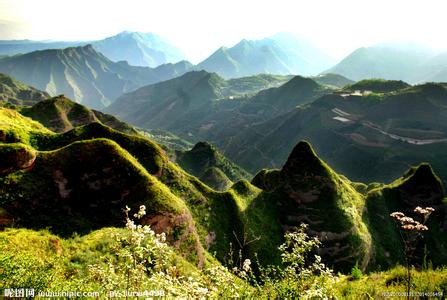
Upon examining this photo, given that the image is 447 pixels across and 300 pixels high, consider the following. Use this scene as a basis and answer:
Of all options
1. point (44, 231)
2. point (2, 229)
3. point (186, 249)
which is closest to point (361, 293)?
point (44, 231)

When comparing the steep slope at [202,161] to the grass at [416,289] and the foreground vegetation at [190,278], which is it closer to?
the grass at [416,289]

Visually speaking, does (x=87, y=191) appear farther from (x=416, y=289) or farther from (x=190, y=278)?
(x=416, y=289)

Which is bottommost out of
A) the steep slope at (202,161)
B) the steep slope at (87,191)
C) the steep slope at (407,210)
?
the steep slope at (202,161)

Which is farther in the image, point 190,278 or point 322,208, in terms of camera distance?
point 322,208

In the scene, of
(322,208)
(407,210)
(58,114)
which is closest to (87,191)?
(322,208)

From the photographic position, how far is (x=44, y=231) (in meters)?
24.5

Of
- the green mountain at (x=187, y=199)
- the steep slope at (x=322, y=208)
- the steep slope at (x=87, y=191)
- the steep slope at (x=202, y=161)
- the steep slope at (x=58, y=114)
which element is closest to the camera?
the steep slope at (x=87, y=191)

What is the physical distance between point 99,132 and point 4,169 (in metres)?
22.4

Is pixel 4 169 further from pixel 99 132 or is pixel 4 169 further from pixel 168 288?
pixel 168 288

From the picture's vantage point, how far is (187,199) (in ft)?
153

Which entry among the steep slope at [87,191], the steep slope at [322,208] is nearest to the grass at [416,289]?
the steep slope at [87,191]

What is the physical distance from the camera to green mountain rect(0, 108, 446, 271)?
2980 cm

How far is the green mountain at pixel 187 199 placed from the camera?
97.8 ft

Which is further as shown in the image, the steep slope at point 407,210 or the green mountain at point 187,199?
the steep slope at point 407,210
